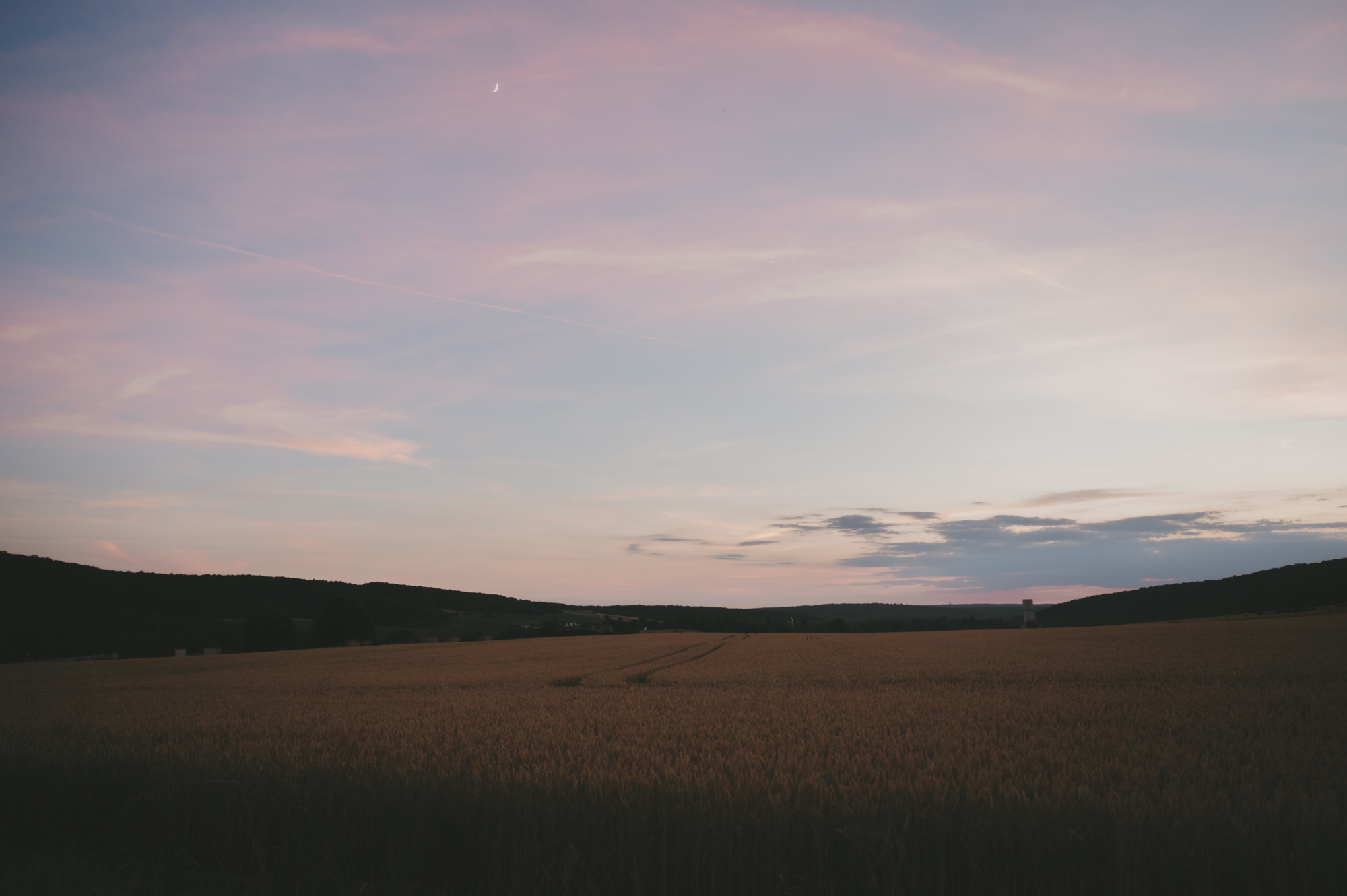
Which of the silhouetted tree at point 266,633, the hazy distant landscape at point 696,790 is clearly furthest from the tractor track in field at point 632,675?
the silhouetted tree at point 266,633

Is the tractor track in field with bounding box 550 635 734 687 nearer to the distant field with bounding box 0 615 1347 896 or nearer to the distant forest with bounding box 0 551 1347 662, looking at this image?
the distant field with bounding box 0 615 1347 896

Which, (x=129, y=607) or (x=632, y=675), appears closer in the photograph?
(x=632, y=675)

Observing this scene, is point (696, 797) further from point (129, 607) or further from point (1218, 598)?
point (1218, 598)

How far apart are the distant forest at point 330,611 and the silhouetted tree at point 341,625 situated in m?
0.12

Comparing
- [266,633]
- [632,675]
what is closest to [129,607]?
[266,633]

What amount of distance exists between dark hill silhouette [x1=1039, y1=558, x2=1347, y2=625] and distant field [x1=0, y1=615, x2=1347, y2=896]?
103075 millimetres

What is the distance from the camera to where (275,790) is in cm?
643

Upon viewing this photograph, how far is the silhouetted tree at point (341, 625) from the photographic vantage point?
83.4 meters

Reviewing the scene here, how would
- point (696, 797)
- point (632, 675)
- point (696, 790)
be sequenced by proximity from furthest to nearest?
point (632, 675) < point (696, 790) < point (696, 797)

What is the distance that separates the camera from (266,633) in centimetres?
8019

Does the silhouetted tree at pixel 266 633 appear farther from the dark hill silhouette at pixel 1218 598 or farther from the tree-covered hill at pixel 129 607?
the dark hill silhouette at pixel 1218 598

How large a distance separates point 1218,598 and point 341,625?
483 ft

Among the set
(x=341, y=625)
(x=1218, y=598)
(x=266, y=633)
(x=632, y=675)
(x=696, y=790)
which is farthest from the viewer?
(x=1218, y=598)

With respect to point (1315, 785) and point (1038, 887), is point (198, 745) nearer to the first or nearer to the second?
point (1038, 887)
